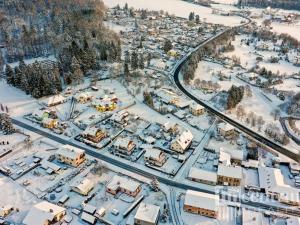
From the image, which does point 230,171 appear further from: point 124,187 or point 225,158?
point 124,187

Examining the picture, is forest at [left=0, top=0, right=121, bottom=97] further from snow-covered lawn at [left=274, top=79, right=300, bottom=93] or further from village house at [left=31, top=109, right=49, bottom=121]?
snow-covered lawn at [left=274, top=79, right=300, bottom=93]

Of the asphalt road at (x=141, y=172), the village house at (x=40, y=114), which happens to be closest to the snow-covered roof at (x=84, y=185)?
the asphalt road at (x=141, y=172)

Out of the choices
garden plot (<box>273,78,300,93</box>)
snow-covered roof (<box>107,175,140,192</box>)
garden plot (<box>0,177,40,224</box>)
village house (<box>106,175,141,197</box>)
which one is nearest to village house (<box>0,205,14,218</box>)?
garden plot (<box>0,177,40,224</box>)

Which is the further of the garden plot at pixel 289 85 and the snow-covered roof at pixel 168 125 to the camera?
the garden plot at pixel 289 85

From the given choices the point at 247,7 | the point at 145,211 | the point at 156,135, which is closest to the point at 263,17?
the point at 247,7

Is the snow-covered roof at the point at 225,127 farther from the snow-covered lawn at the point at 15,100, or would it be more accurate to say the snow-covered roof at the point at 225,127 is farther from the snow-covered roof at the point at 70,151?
the snow-covered lawn at the point at 15,100

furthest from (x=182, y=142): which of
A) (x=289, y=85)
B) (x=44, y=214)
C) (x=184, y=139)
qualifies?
(x=289, y=85)
